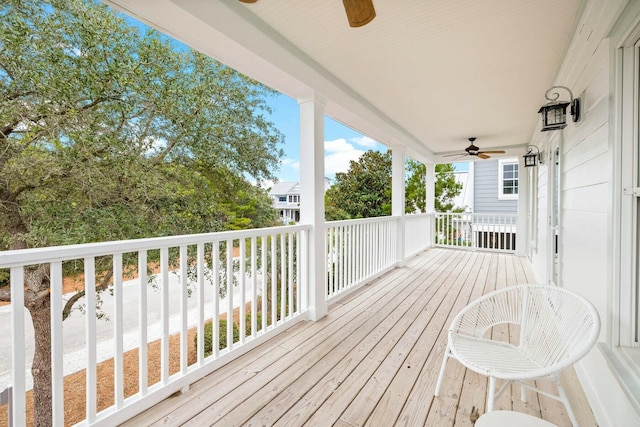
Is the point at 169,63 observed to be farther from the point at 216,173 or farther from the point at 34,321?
the point at 34,321

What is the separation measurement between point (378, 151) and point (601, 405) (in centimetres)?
876

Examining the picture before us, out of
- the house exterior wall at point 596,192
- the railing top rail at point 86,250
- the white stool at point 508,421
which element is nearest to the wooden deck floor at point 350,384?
the house exterior wall at point 596,192

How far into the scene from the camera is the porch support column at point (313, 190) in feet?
9.20

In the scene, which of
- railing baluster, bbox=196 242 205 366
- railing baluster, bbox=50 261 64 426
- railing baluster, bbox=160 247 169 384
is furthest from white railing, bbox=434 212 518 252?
railing baluster, bbox=50 261 64 426

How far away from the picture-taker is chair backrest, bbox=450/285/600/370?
4.21 feet

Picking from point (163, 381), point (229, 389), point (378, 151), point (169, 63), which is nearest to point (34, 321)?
point (163, 381)

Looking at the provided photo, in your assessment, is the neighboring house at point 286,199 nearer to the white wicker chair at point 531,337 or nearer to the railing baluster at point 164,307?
the railing baluster at point 164,307

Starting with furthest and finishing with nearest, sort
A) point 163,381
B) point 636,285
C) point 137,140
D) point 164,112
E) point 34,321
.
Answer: point 164,112 → point 137,140 → point 34,321 → point 163,381 → point 636,285

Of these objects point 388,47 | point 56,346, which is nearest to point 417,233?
point 388,47

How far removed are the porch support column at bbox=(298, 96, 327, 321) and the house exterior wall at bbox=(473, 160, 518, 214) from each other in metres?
7.59

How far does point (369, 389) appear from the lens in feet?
6.02

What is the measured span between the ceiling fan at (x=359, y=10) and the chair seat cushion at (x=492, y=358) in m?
1.75

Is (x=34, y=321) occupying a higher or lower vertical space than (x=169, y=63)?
lower

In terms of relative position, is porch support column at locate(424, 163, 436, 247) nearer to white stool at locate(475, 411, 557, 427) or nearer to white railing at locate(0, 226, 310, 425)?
white railing at locate(0, 226, 310, 425)
